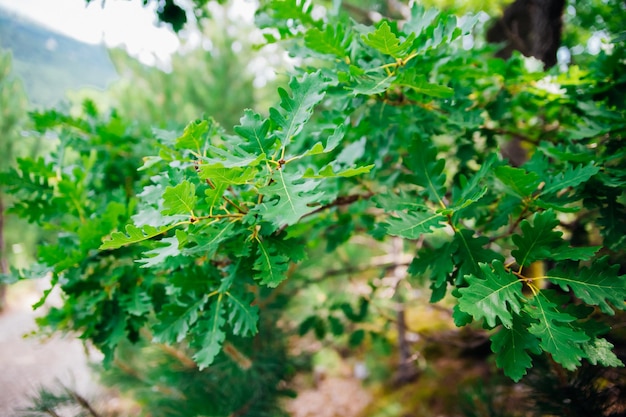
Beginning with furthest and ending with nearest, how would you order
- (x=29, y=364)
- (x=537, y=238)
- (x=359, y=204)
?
(x=29, y=364), (x=359, y=204), (x=537, y=238)

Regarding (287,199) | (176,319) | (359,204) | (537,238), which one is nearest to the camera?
(287,199)

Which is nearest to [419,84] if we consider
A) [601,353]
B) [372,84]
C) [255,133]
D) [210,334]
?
[372,84]

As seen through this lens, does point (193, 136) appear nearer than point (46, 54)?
Yes

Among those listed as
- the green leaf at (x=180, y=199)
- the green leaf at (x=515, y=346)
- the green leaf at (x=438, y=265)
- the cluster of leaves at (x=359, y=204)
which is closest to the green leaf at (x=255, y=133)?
the cluster of leaves at (x=359, y=204)

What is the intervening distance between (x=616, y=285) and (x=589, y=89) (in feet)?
2.48

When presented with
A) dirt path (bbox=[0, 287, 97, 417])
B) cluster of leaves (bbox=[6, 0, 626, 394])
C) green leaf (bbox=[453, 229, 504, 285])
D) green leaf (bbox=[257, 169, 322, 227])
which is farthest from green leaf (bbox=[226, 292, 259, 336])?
dirt path (bbox=[0, 287, 97, 417])

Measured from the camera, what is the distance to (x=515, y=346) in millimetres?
686

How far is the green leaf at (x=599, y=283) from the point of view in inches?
26.5

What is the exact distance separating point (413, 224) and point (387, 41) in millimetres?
411

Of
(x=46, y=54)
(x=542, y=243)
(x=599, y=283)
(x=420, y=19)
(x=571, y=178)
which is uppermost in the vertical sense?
(x=46, y=54)

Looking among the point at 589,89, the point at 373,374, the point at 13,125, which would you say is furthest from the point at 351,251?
the point at 13,125

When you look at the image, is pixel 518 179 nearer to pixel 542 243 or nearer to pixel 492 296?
pixel 542 243

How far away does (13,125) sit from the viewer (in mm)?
5652

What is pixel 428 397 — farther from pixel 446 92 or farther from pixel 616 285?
pixel 446 92
